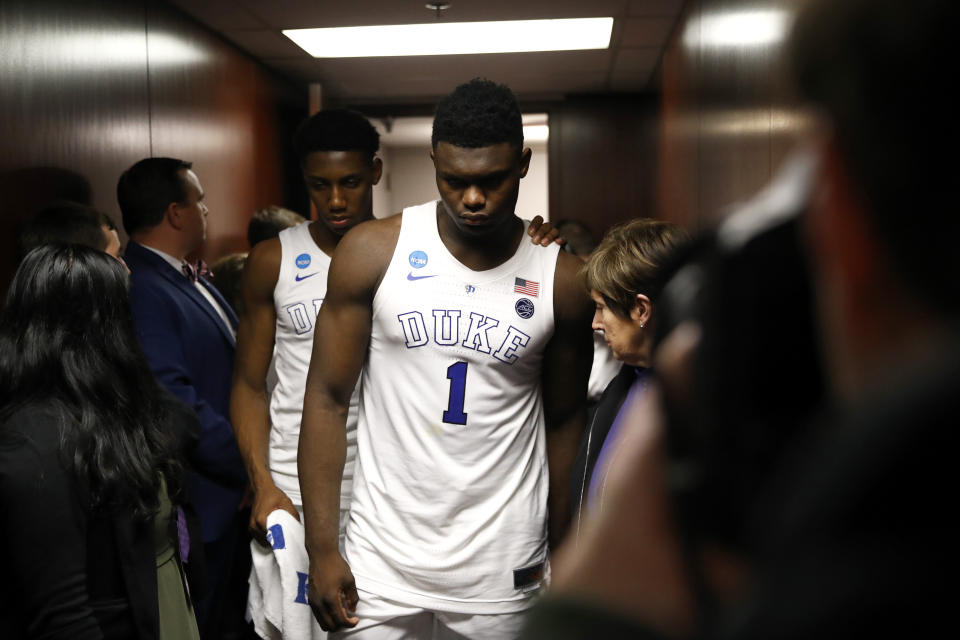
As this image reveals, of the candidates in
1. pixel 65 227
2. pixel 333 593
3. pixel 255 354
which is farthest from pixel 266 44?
pixel 333 593

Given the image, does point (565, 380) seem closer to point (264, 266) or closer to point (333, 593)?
point (333, 593)

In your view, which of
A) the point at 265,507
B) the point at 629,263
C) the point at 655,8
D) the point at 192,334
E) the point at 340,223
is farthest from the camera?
the point at 655,8

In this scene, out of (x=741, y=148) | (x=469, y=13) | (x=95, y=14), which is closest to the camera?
(x=741, y=148)

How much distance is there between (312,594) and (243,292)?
3.45 feet

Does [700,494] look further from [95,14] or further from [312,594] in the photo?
[95,14]

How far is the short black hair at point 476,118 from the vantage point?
5.61 feet

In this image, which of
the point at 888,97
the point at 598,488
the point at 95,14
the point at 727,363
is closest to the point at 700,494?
the point at 727,363

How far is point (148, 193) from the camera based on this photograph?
113 inches

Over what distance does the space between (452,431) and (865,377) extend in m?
1.45

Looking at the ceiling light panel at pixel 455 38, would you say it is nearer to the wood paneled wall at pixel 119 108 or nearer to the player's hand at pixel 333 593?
the wood paneled wall at pixel 119 108

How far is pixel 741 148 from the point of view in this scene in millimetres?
2814

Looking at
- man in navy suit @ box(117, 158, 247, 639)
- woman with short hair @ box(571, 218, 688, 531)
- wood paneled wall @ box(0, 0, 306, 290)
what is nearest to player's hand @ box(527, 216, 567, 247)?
woman with short hair @ box(571, 218, 688, 531)

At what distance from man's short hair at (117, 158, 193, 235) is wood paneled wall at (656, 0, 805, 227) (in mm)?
1890

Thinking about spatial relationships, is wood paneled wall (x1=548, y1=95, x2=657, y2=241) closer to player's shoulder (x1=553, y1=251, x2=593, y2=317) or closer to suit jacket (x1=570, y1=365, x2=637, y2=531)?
player's shoulder (x1=553, y1=251, x2=593, y2=317)
